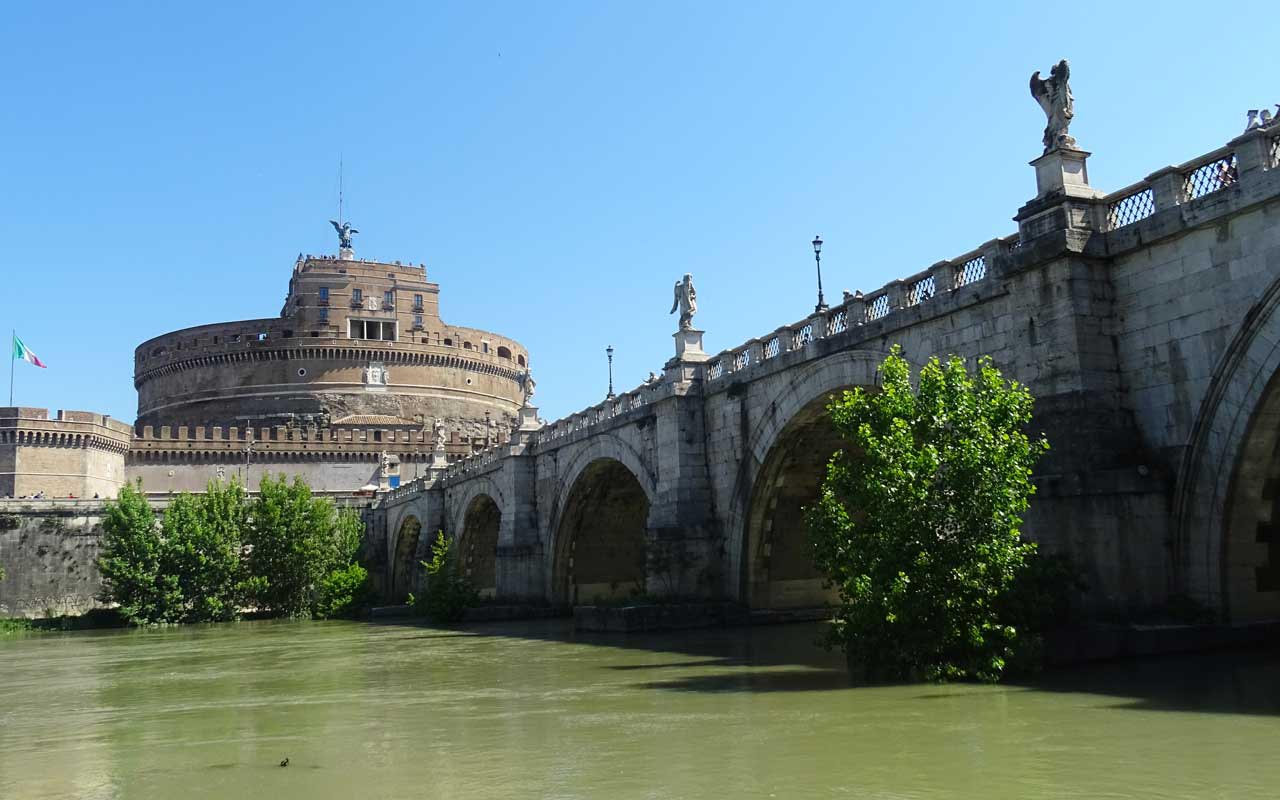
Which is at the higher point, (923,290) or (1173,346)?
(923,290)

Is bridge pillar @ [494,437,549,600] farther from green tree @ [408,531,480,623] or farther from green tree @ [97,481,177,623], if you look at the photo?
green tree @ [97,481,177,623]

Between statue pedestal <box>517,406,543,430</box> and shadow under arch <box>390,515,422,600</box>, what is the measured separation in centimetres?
1810

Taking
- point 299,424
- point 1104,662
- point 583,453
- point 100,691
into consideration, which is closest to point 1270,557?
point 1104,662

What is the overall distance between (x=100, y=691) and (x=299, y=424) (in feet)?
229

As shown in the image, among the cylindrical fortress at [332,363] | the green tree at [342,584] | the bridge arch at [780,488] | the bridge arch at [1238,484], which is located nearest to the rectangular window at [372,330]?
the cylindrical fortress at [332,363]

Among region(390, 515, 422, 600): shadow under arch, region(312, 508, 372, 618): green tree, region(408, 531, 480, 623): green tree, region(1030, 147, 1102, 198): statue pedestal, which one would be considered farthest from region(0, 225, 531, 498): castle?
region(1030, 147, 1102, 198): statue pedestal

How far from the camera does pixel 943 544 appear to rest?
47.1ft

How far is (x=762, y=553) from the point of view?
2738 centimetres

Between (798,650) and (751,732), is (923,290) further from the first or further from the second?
(751,732)

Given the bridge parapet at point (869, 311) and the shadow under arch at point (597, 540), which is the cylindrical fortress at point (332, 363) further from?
the bridge parapet at point (869, 311)

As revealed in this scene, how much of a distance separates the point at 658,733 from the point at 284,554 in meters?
41.5

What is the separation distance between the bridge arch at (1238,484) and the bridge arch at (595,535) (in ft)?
73.5

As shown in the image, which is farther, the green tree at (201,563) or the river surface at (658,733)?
the green tree at (201,563)

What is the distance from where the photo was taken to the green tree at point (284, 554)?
1945 inches
